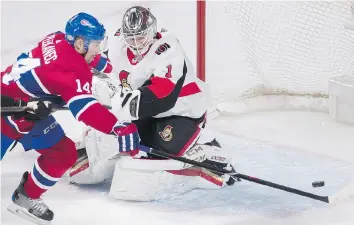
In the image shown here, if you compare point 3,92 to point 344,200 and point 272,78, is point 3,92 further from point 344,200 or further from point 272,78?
point 272,78

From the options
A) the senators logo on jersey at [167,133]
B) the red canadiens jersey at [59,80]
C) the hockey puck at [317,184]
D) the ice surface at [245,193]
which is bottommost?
the ice surface at [245,193]

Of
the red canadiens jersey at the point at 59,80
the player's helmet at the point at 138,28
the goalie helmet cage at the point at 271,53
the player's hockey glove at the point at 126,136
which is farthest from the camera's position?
the goalie helmet cage at the point at 271,53

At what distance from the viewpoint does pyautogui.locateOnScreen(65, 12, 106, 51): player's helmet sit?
3307 millimetres

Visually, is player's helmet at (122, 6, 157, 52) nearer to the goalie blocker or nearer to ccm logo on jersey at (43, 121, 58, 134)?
the goalie blocker

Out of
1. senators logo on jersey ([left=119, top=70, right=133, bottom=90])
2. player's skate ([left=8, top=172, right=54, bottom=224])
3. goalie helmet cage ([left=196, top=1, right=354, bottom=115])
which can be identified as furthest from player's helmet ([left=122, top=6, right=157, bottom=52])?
goalie helmet cage ([left=196, top=1, right=354, bottom=115])

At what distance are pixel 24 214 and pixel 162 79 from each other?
683 millimetres

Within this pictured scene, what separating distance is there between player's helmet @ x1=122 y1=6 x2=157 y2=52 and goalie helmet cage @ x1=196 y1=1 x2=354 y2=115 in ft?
2.90

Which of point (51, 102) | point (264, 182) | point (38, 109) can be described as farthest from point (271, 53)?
point (38, 109)


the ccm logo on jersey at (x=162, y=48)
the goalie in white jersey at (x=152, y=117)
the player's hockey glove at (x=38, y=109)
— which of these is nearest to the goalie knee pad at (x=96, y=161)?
the goalie in white jersey at (x=152, y=117)

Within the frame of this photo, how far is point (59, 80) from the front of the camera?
324cm

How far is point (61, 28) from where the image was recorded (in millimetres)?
5059

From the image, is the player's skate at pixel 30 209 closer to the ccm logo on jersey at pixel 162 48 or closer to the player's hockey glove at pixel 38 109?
the player's hockey glove at pixel 38 109

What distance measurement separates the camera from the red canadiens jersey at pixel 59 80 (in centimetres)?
324

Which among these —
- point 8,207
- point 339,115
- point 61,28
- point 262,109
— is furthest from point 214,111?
point 8,207
